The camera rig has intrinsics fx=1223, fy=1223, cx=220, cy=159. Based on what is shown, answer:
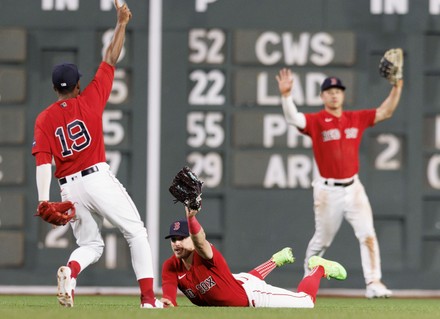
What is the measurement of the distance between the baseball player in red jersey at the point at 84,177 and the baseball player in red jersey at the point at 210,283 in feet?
1.04

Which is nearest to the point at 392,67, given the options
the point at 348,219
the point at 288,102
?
the point at 288,102

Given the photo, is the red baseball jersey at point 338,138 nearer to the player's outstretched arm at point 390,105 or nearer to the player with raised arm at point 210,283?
the player's outstretched arm at point 390,105

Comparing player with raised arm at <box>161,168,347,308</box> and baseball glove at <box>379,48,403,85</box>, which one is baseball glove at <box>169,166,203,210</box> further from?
baseball glove at <box>379,48,403,85</box>

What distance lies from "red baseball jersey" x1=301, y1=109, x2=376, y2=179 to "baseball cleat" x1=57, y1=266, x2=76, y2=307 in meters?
3.20

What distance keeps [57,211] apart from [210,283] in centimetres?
112

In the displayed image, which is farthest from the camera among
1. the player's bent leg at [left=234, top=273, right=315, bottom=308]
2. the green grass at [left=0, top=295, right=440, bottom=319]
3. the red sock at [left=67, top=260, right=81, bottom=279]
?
the player's bent leg at [left=234, top=273, right=315, bottom=308]

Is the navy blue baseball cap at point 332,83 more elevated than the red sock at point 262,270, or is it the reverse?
the navy blue baseball cap at point 332,83

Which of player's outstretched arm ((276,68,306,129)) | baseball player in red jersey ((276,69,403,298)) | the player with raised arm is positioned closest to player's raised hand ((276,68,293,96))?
player's outstretched arm ((276,68,306,129))

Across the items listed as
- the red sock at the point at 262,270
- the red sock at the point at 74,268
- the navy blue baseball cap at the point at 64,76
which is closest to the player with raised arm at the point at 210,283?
the red sock at the point at 262,270

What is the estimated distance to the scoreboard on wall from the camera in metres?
10.5

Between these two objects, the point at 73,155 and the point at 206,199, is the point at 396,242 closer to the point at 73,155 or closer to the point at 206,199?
the point at 206,199

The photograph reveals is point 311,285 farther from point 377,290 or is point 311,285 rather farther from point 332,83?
point 332,83

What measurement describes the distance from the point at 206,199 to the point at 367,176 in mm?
1406

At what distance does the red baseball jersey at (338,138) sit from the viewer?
398 inches
